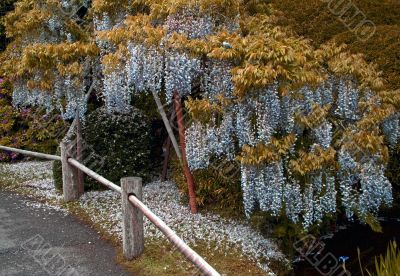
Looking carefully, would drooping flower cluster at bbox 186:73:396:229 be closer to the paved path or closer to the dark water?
the dark water

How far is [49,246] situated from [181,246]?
6.39 feet

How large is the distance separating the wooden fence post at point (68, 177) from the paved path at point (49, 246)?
1.23ft

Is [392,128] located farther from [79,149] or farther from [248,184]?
[79,149]

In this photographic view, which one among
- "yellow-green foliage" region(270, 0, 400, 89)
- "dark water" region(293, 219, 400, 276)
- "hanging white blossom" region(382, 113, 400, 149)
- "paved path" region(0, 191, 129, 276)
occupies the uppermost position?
"yellow-green foliage" region(270, 0, 400, 89)

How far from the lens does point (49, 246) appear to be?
193 inches

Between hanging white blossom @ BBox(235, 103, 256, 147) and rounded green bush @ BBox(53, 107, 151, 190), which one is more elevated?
hanging white blossom @ BBox(235, 103, 256, 147)

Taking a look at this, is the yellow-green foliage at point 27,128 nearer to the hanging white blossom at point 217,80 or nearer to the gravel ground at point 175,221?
the gravel ground at point 175,221

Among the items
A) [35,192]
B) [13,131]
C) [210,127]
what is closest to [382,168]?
[210,127]

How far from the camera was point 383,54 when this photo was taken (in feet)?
21.3

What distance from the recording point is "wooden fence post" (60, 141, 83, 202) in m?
6.14

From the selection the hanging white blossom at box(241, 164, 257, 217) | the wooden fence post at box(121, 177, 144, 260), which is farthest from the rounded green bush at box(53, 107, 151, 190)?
the hanging white blossom at box(241, 164, 257, 217)

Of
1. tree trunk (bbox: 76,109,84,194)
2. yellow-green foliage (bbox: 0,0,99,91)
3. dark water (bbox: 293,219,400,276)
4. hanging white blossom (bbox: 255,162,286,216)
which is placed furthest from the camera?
tree trunk (bbox: 76,109,84,194)

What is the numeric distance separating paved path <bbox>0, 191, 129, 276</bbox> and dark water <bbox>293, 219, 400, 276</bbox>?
6.12 ft

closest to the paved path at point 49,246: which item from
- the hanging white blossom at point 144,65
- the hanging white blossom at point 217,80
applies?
the hanging white blossom at point 144,65
